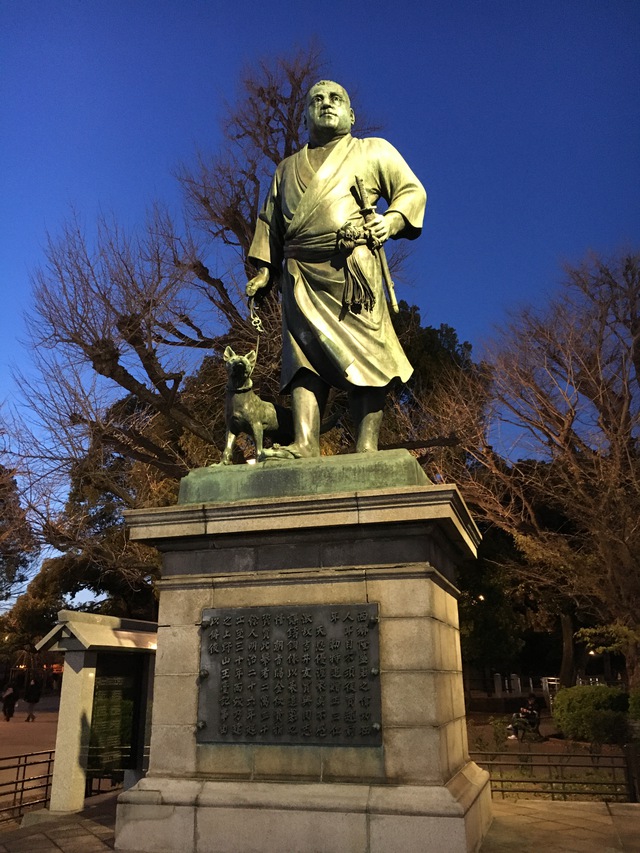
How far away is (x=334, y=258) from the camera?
5723 mm

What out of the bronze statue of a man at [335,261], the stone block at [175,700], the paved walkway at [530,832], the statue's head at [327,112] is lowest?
the paved walkway at [530,832]

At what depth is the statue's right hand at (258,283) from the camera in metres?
5.97

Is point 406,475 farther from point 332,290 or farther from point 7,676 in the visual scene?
point 7,676

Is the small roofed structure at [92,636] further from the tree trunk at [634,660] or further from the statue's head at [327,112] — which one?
the tree trunk at [634,660]

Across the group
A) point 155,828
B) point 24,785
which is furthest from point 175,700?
point 24,785

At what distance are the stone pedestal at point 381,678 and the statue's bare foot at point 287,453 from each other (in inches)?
6.2

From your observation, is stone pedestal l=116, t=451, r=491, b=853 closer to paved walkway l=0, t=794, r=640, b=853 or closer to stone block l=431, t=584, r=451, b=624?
stone block l=431, t=584, r=451, b=624

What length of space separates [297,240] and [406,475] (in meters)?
2.26

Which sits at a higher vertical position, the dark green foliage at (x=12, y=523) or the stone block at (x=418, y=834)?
the dark green foliage at (x=12, y=523)

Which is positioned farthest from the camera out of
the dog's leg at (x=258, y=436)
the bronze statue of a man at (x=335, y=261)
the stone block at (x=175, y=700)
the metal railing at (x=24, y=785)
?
the metal railing at (x=24, y=785)

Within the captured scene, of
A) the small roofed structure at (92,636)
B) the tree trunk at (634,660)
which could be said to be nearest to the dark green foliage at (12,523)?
the small roofed structure at (92,636)

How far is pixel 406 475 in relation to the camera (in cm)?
483

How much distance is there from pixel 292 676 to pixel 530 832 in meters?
2.13

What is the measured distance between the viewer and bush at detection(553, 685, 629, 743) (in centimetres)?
1552
